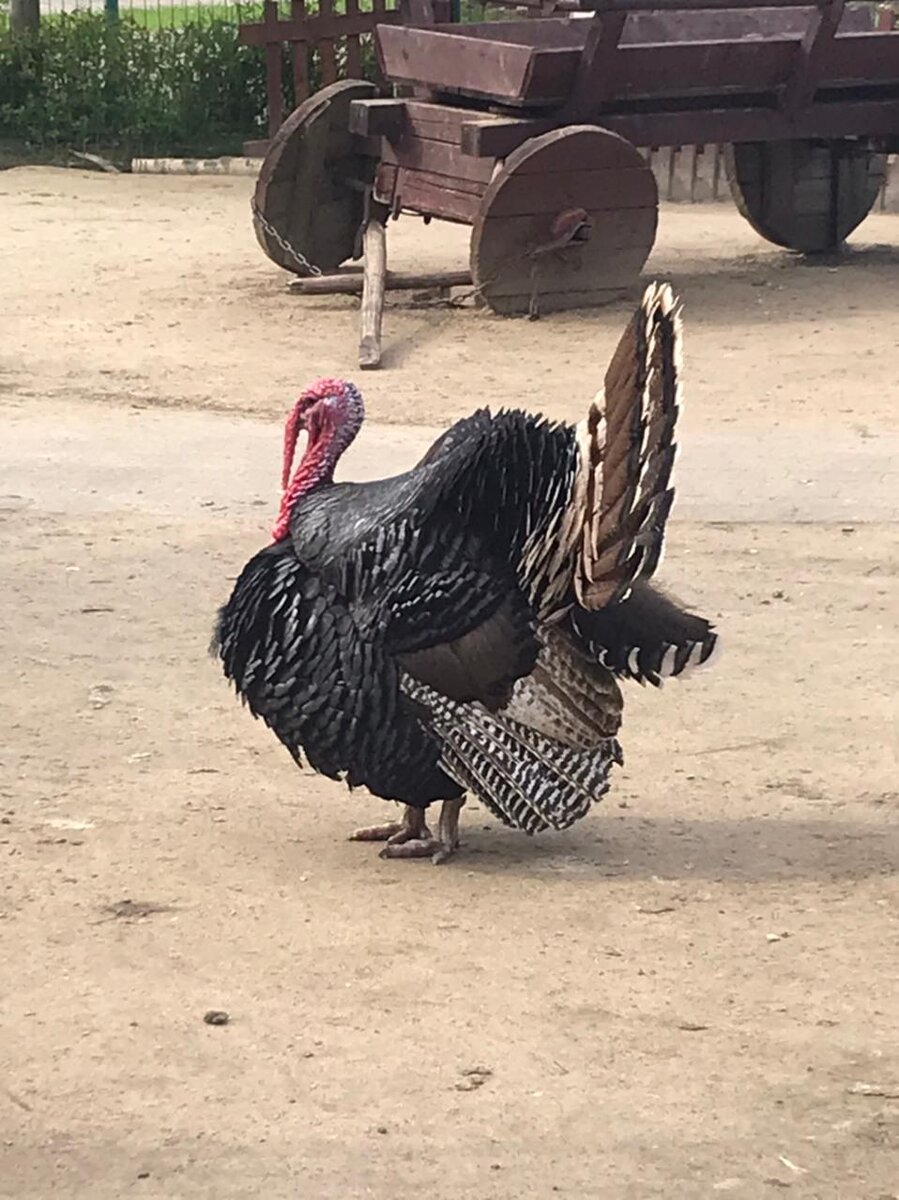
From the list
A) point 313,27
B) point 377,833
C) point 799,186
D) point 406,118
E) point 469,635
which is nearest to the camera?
point 469,635

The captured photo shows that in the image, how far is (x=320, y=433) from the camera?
17.1ft

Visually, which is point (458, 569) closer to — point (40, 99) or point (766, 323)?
point (766, 323)

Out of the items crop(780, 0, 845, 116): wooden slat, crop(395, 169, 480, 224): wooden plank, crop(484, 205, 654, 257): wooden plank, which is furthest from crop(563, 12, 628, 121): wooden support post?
crop(780, 0, 845, 116): wooden slat

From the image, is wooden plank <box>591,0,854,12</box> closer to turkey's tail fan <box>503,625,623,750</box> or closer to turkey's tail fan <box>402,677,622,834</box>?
turkey's tail fan <box>503,625,623,750</box>

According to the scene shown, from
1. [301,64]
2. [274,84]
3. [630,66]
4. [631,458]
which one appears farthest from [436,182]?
[631,458]

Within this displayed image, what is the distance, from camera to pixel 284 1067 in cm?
399

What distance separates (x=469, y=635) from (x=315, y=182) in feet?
26.0

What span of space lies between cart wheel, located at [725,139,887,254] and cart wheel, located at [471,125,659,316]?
1.99 meters

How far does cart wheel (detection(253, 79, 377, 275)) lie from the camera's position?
12.2 m

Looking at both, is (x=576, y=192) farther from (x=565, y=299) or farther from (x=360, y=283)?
(x=360, y=283)

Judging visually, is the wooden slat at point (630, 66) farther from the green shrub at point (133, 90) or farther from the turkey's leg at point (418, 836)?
the turkey's leg at point (418, 836)

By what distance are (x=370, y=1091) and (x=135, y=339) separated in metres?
7.69

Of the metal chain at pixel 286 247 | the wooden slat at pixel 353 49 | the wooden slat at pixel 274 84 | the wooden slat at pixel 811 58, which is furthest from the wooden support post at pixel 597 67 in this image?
the wooden slat at pixel 353 49

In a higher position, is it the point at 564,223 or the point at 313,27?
the point at 313,27
